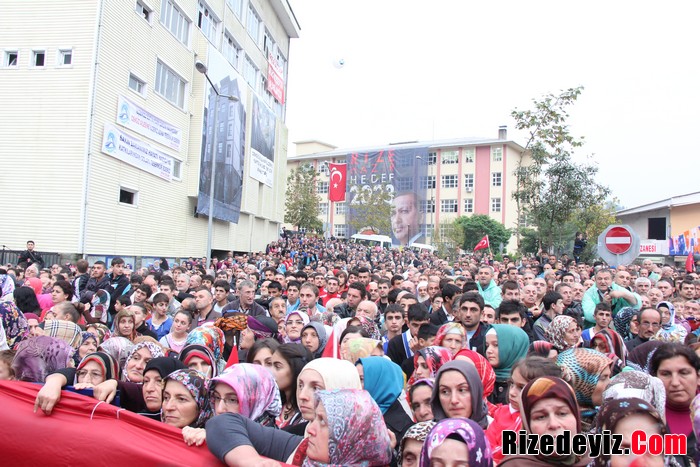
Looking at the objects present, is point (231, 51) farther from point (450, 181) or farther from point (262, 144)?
point (450, 181)

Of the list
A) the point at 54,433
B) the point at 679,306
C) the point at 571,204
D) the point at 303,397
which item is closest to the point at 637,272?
the point at 679,306

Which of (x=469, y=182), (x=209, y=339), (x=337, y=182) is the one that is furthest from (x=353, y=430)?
(x=469, y=182)

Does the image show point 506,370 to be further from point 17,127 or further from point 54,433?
point 17,127

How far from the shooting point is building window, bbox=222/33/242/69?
93.5 feet

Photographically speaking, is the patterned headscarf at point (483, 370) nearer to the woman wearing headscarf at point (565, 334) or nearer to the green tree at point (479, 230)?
the woman wearing headscarf at point (565, 334)

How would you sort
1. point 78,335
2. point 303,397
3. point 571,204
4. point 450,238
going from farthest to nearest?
point 450,238, point 571,204, point 78,335, point 303,397

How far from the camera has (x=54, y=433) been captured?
117 inches

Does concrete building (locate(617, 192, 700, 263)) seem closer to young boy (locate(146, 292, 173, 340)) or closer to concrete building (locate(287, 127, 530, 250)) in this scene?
concrete building (locate(287, 127, 530, 250))

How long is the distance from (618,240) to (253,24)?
30.0m

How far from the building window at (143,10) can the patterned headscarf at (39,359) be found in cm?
1834

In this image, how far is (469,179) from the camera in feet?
223

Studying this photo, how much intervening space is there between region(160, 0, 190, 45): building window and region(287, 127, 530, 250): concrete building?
43573 millimetres

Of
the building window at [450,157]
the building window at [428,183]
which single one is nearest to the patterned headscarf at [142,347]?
the building window at [428,183]

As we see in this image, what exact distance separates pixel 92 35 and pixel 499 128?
5800cm
